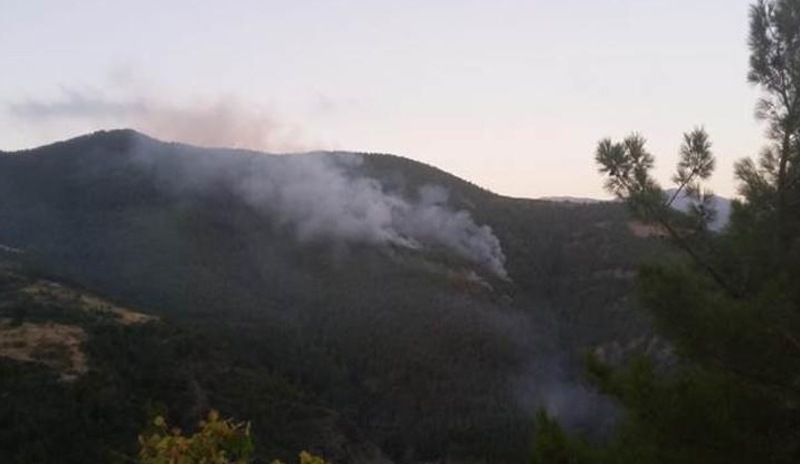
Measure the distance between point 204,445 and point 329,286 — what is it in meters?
125

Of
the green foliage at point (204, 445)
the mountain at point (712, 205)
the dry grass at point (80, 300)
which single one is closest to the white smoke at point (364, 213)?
the dry grass at point (80, 300)

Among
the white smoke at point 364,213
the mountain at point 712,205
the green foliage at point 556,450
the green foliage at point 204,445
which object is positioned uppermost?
the white smoke at point 364,213

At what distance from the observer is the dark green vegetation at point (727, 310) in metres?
11.5

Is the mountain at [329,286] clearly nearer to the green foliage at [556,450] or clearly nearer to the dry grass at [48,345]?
the dry grass at [48,345]

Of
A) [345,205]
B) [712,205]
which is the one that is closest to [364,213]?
[345,205]

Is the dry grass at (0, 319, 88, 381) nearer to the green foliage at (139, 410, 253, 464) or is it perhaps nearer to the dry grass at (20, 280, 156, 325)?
the dry grass at (20, 280, 156, 325)

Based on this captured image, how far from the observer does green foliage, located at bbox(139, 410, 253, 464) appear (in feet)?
20.9

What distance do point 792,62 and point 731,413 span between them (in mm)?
4369

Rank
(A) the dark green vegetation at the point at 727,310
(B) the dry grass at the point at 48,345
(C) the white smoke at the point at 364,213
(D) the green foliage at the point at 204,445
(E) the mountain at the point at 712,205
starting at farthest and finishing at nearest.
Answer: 1. (C) the white smoke at the point at 364,213
2. (B) the dry grass at the point at 48,345
3. (E) the mountain at the point at 712,205
4. (A) the dark green vegetation at the point at 727,310
5. (D) the green foliage at the point at 204,445

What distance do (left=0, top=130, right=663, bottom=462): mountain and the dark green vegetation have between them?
156 ft

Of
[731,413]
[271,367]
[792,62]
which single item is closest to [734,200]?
[792,62]

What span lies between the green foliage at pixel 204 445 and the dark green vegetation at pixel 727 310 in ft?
21.1

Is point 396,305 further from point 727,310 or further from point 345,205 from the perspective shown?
point 727,310

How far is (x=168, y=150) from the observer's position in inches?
6673
